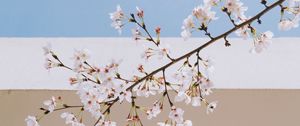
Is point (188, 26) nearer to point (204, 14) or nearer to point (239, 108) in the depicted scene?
point (204, 14)

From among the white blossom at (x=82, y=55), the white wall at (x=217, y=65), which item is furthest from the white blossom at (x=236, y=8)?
the white wall at (x=217, y=65)

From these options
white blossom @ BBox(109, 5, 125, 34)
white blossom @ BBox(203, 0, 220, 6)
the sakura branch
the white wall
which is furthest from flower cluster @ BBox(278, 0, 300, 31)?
the white wall

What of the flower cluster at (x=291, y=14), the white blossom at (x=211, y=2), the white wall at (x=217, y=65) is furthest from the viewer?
the white wall at (x=217, y=65)

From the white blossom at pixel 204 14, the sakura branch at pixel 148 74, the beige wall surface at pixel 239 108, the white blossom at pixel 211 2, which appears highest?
the white blossom at pixel 211 2

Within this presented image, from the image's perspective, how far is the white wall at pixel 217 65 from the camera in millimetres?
2383

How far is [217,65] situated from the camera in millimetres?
2389

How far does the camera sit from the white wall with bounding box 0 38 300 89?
2.38 meters

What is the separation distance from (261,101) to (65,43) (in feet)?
2.98

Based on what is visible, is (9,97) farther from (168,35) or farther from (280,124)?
Answer: (280,124)

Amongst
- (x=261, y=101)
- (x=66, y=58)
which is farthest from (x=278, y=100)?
(x=66, y=58)

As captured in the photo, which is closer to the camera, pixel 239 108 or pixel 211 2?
pixel 211 2

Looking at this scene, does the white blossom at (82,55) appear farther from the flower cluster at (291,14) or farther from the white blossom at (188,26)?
the flower cluster at (291,14)

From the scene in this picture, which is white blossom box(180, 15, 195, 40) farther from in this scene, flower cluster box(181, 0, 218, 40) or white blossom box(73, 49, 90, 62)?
white blossom box(73, 49, 90, 62)

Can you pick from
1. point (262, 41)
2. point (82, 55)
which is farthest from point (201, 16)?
point (82, 55)
